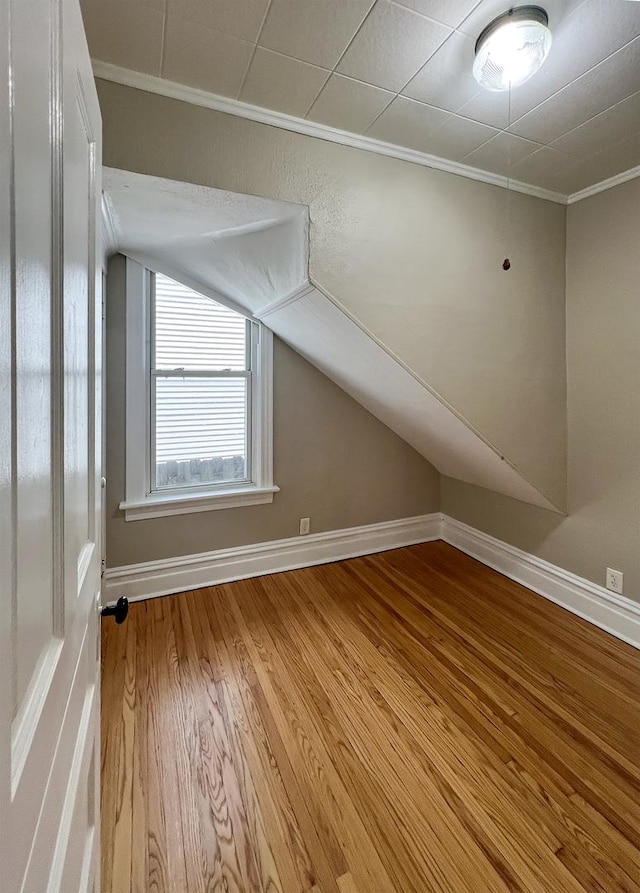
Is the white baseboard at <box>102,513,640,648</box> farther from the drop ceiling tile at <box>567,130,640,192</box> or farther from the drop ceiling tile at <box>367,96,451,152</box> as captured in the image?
the drop ceiling tile at <box>367,96,451,152</box>

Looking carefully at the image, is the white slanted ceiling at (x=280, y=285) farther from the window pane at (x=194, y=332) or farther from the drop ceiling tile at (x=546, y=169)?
the drop ceiling tile at (x=546, y=169)

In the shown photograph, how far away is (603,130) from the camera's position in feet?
5.71

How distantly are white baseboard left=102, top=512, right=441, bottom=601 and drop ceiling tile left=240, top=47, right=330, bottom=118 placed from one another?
2408 millimetres

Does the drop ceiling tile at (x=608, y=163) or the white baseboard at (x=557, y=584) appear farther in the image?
the white baseboard at (x=557, y=584)

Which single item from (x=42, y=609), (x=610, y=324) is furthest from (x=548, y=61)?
(x=42, y=609)

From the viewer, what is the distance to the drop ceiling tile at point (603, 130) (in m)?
1.61

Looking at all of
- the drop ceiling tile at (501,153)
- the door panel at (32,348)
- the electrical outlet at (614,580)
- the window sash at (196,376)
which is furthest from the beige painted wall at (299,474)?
the door panel at (32,348)

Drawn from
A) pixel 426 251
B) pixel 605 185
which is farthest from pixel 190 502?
pixel 605 185

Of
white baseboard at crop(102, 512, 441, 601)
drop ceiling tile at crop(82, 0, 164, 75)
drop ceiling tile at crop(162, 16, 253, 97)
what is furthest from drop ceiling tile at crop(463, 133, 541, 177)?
white baseboard at crop(102, 512, 441, 601)

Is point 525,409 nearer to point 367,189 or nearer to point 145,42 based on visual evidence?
point 367,189

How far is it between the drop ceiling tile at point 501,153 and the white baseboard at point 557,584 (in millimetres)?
2295

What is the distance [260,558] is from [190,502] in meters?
0.64

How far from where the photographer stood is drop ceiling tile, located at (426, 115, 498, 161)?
5.56ft

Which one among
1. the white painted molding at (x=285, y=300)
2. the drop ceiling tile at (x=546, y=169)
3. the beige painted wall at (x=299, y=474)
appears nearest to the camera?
the white painted molding at (x=285, y=300)
